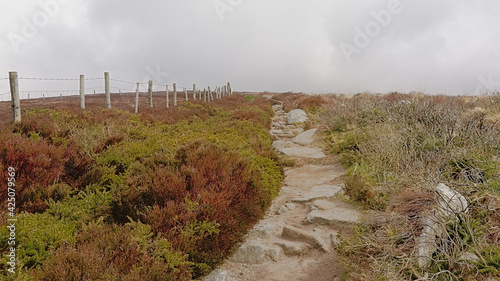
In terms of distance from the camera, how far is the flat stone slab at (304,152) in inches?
368

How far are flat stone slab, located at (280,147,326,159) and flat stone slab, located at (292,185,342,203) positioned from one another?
2631 millimetres

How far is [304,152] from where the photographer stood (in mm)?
9789

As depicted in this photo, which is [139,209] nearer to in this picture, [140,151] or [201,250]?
[201,250]

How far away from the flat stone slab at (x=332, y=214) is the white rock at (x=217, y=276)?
193 cm

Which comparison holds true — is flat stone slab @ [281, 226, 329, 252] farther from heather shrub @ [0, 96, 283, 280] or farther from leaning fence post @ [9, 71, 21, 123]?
leaning fence post @ [9, 71, 21, 123]

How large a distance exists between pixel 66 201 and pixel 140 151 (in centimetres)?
216

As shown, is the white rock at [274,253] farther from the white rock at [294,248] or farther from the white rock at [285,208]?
the white rock at [285,208]

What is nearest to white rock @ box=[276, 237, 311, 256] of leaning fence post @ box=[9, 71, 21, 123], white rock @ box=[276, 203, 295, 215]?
white rock @ box=[276, 203, 295, 215]

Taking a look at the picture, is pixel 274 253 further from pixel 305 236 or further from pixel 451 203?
pixel 451 203

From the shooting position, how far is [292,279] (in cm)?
368

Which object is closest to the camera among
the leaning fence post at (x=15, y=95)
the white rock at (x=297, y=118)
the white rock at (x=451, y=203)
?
the white rock at (x=451, y=203)

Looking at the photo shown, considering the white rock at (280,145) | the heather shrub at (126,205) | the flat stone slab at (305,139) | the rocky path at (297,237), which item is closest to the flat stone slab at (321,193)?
the rocky path at (297,237)

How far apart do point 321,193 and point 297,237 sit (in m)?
1.81

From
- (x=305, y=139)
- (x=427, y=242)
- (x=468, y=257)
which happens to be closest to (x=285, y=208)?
(x=427, y=242)
